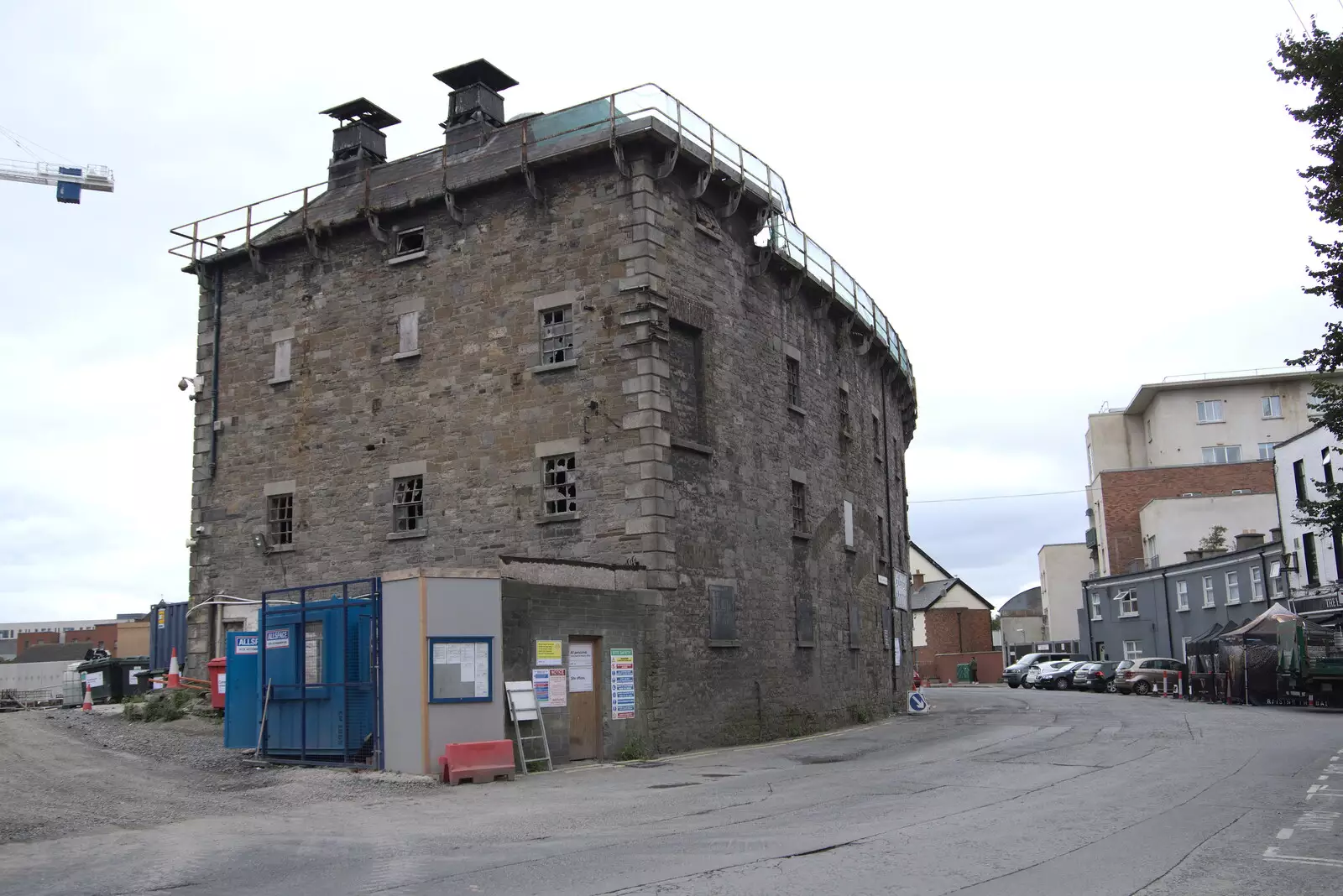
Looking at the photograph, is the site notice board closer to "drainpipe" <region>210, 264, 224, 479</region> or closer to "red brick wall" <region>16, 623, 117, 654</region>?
"drainpipe" <region>210, 264, 224, 479</region>

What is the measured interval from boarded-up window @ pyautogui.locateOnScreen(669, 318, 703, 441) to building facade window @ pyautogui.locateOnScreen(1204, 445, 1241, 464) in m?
56.1

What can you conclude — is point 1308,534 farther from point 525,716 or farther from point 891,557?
point 525,716

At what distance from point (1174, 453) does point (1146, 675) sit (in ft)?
97.1

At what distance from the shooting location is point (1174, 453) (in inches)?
2781

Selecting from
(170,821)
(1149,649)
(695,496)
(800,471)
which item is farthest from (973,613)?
(170,821)

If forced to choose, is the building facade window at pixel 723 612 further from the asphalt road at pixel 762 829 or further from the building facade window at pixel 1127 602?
the building facade window at pixel 1127 602

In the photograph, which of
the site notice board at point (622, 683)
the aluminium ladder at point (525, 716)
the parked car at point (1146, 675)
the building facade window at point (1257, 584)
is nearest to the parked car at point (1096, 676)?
the parked car at point (1146, 675)

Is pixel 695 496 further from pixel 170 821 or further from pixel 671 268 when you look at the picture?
pixel 170 821

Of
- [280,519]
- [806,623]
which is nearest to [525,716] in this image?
[806,623]

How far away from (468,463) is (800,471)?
7945 millimetres

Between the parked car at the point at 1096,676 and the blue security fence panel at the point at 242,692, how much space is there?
3989 centimetres

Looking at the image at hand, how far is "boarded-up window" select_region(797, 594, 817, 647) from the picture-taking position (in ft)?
84.2

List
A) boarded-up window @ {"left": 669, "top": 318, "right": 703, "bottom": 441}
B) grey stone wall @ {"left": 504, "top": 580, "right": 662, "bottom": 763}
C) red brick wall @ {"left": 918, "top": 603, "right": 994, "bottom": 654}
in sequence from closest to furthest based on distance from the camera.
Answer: grey stone wall @ {"left": 504, "top": 580, "right": 662, "bottom": 763} → boarded-up window @ {"left": 669, "top": 318, "right": 703, "bottom": 441} → red brick wall @ {"left": 918, "top": 603, "right": 994, "bottom": 654}

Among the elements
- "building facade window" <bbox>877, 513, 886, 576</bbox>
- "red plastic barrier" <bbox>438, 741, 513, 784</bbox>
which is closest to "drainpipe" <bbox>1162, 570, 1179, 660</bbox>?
"building facade window" <bbox>877, 513, 886, 576</bbox>
